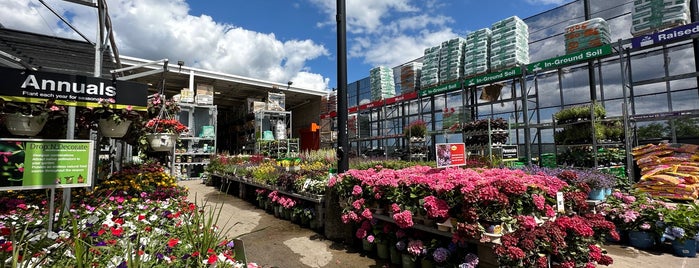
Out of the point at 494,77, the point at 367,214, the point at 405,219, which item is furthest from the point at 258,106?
the point at 405,219

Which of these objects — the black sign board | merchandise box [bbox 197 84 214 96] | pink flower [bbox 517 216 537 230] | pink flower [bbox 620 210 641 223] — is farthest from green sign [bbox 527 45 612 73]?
merchandise box [bbox 197 84 214 96]

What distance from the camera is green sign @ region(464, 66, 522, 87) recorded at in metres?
9.66

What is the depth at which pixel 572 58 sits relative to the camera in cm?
835


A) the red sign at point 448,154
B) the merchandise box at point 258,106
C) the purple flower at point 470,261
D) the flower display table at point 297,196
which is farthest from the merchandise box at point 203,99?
the purple flower at point 470,261

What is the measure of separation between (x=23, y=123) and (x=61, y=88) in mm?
538

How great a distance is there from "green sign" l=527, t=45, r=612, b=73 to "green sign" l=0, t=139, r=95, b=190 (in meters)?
10.2

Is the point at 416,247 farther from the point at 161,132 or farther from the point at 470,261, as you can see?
the point at 161,132

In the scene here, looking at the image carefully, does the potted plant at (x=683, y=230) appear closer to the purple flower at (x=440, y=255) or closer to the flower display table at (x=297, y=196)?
the purple flower at (x=440, y=255)

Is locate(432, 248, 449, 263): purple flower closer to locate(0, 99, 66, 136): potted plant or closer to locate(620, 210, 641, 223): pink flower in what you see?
locate(620, 210, 641, 223): pink flower

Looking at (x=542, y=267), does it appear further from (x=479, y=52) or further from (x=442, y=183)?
(x=479, y=52)

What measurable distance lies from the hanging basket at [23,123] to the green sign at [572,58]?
10.5 meters

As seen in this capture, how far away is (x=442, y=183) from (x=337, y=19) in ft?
9.04

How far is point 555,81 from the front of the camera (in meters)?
12.6

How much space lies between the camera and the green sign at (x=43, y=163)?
2.39m
